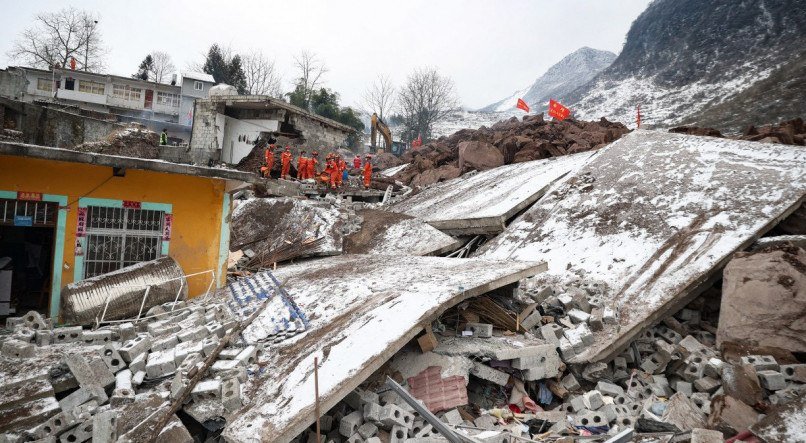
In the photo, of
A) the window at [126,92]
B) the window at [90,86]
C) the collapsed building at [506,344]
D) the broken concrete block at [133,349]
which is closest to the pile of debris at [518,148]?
the collapsed building at [506,344]

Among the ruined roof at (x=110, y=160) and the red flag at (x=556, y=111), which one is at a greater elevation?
the red flag at (x=556, y=111)

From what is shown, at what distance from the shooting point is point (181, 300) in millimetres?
7246

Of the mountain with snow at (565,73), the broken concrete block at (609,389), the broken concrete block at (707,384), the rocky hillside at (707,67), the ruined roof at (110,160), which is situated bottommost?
the broken concrete block at (609,389)

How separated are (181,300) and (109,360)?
10.2 ft

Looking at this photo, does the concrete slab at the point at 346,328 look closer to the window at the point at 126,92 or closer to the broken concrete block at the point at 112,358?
the broken concrete block at the point at 112,358

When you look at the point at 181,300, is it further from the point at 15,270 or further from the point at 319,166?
the point at 319,166

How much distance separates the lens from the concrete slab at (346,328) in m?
3.39

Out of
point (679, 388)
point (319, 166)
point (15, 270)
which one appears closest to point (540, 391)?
point (679, 388)

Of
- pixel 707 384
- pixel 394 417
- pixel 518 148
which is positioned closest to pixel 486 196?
pixel 518 148

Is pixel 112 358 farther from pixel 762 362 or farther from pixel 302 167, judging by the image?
pixel 302 167

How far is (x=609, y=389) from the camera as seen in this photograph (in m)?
4.41

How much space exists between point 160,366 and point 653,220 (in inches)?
299

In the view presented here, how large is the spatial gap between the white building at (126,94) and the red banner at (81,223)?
28.4 m

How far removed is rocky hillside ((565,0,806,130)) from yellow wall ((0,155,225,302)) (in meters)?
21.6
